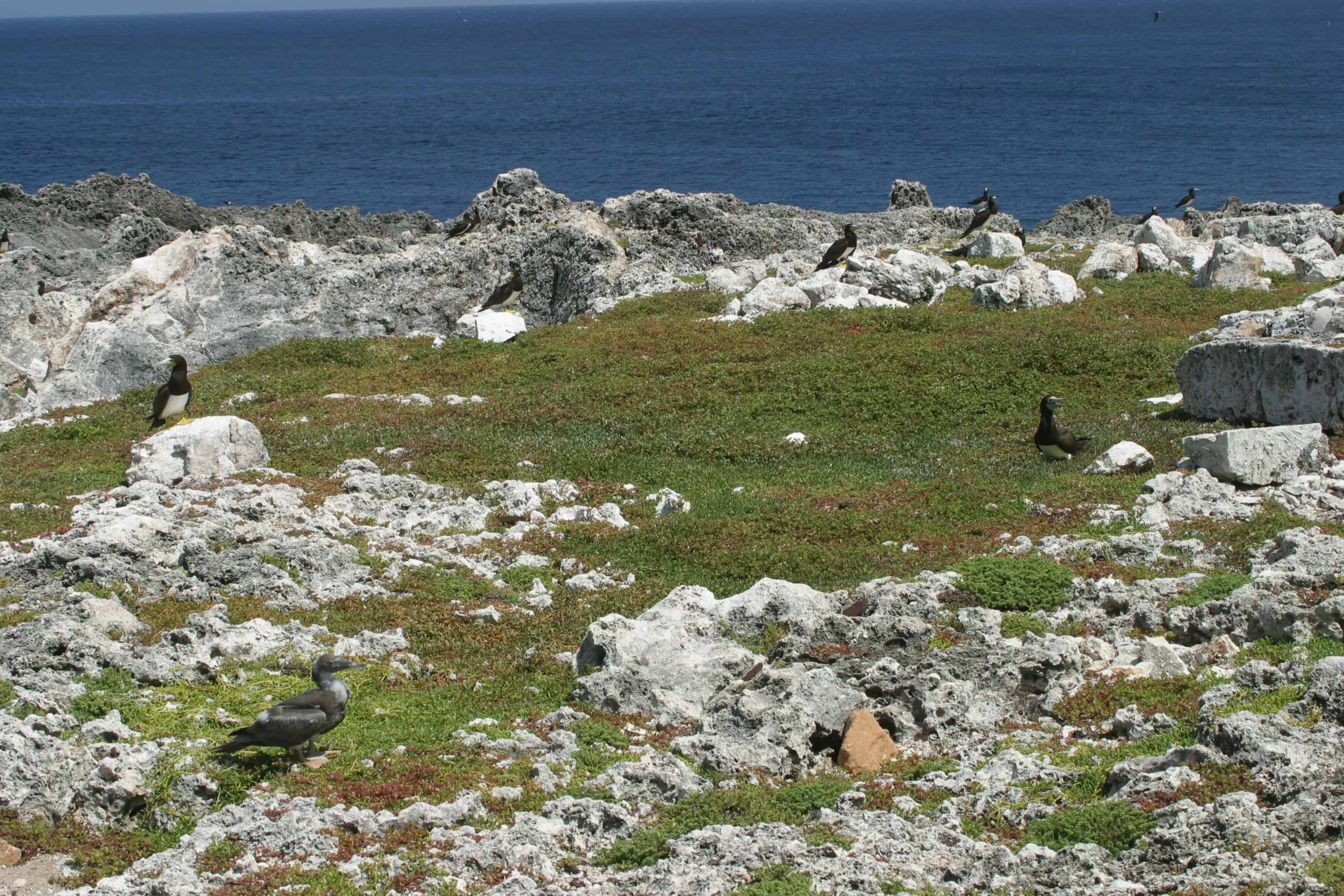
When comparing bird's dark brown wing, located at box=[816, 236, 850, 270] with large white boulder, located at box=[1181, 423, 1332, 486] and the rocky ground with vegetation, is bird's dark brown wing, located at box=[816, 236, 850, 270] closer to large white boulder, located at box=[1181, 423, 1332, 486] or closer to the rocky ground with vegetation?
the rocky ground with vegetation

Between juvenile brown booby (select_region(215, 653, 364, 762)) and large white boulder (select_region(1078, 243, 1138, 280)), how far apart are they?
2896 cm

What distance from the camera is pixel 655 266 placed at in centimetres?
3762

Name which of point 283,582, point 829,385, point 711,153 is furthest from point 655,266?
point 711,153

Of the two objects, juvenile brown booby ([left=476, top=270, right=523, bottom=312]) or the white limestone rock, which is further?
juvenile brown booby ([left=476, top=270, right=523, bottom=312])

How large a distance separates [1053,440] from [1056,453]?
0.24m

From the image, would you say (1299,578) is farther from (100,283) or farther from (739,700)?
(100,283)

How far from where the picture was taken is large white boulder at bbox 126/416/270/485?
63.9 ft

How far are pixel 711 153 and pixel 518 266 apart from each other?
230 feet

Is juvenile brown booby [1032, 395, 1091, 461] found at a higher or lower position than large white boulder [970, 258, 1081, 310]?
lower

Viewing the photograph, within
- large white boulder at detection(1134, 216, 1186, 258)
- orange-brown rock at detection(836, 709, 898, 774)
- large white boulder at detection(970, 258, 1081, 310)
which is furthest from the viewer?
large white boulder at detection(1134, 216, 1186, 258)

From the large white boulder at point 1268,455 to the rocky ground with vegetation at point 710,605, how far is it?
7 centimetres

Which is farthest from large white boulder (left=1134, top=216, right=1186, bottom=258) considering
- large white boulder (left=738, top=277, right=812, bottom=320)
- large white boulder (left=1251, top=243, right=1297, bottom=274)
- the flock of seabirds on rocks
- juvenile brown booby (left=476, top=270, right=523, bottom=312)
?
juvenile brown booby (left=476, top=270, right=523, bottom=312)

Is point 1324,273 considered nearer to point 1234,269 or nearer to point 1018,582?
point 1234,269

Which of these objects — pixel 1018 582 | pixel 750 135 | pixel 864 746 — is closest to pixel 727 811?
pixel 864 746
